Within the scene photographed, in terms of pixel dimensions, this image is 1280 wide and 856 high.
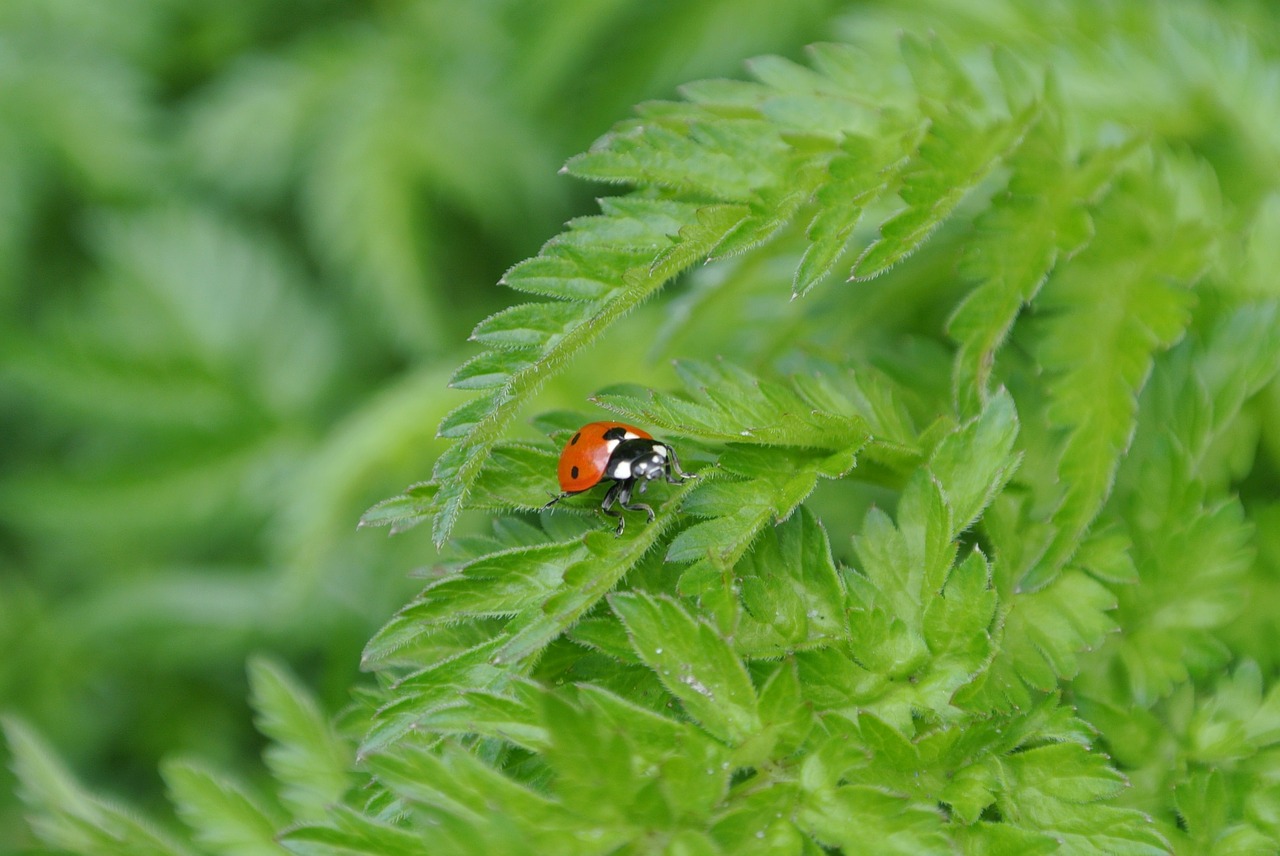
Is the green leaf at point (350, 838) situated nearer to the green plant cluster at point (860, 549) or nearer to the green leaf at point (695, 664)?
the green plant cluster at point (860, 549)

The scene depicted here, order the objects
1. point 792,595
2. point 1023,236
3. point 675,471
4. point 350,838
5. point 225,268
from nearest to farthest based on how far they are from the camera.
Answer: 1. point 350,838
2. point 792,595
3. point 675,471
4. point 1023,236
5. point 225,268

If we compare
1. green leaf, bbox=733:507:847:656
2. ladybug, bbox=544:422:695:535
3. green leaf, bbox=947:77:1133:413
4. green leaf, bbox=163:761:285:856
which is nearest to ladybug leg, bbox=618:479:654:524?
ladybug, bbox=544:422:695:535

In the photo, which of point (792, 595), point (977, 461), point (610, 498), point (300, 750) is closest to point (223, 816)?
point (300, 750)

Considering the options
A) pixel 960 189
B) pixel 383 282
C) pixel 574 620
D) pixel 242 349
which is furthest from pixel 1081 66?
pixel 242 349

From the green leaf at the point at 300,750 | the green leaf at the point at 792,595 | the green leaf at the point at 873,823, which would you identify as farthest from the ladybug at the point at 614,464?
the green leaf at the point at 300,750

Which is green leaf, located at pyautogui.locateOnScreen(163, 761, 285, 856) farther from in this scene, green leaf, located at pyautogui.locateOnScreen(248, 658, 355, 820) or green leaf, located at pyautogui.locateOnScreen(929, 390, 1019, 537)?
green leaf, located at pyautogui.locateOnScreen(929, 390, 1019, 537)

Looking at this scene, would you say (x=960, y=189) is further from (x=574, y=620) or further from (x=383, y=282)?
(x=383, y=282)

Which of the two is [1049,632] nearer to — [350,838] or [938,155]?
[938,155]
